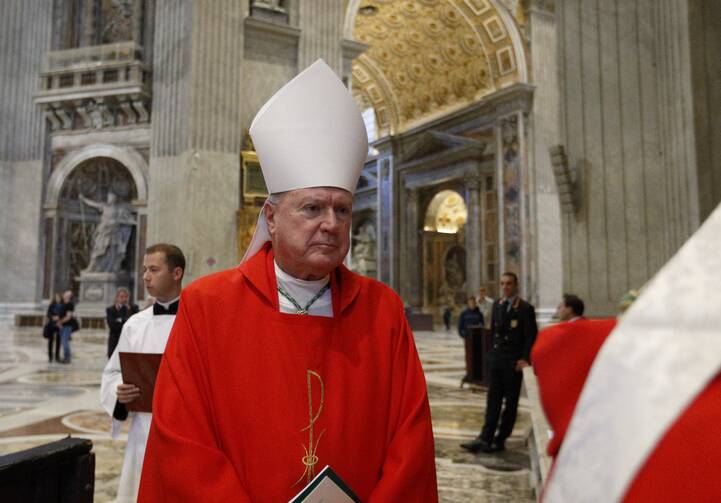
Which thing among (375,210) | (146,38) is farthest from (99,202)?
(375,210)

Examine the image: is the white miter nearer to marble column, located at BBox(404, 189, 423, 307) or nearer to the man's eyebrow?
the man's eyebrow

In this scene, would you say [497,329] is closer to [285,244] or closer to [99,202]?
[285,244]

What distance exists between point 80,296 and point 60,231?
5.33 ft

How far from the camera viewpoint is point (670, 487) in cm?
56

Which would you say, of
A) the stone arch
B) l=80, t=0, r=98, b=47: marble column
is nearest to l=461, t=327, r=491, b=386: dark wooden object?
the stone arch

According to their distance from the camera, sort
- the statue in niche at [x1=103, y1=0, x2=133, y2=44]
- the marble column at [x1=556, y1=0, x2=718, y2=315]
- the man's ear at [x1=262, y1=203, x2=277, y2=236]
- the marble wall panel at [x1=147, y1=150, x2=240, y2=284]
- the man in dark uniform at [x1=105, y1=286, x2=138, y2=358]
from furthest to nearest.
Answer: the statue in niche at [x1=103, y1=0, x2=133, y2=44], the marble wall panel at [x1=147, y1=150, x2=240, y2=284], the man in dark uniform at [x1=105, y1=286, x2=138, y2=358], the marble column at [x1=556, y1=0, x2=718, y2=315], the man's ear at [x1=262, y1=203, x2=277, y2=236]

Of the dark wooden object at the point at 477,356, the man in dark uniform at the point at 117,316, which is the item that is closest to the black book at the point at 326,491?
the man in dark uniform at the point at 117,316

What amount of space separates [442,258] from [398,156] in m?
4.65

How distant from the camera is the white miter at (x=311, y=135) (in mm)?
1957

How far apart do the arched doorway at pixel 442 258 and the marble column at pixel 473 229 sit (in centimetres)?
243

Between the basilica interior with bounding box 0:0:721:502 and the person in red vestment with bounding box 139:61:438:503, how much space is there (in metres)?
1.79

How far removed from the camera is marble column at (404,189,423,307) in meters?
25.5

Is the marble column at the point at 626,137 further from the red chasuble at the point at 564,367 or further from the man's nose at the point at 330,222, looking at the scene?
the red chasuble at the point at 564,367

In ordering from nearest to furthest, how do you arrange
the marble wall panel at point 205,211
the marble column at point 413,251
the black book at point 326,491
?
the black book at point 326,491, the marble wall panel at point 205,211, the marble column at point 413,251
